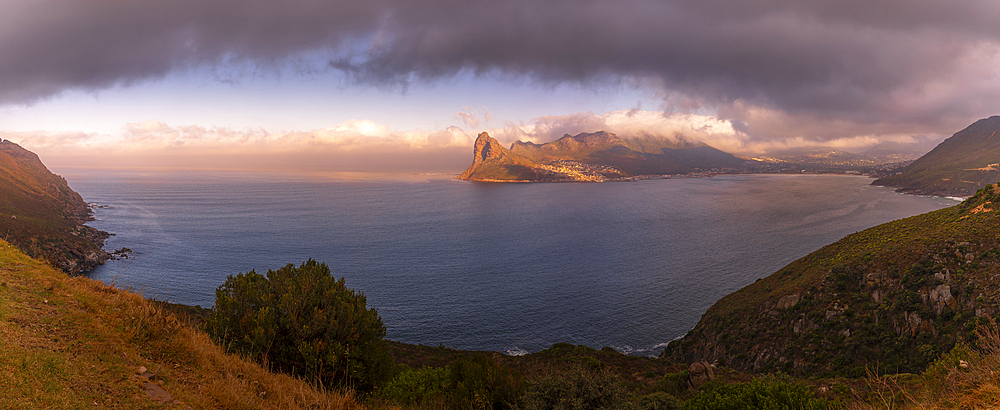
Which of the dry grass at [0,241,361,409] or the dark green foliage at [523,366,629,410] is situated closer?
the dry grass at [0,241,361,409]

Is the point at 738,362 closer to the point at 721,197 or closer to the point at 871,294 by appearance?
the point at 871,294

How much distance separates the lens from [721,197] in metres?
174

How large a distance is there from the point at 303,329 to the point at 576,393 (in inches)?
345

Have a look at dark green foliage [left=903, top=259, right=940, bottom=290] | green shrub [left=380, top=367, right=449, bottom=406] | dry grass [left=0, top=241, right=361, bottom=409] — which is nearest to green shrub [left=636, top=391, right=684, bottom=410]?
green shrub [left=380, top=367, right=449, bottom=406]

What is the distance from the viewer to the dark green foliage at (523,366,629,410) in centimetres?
1216

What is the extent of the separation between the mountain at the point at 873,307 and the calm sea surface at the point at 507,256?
808 cm

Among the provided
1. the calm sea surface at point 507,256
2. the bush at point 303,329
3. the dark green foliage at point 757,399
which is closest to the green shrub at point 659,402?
the dark green foliage at point 757,399

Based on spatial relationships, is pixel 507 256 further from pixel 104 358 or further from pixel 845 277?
pixel 104 358

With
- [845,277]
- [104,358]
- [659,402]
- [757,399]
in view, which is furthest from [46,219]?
[845,277]

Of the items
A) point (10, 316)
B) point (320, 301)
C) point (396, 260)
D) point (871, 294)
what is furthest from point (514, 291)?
point (10, 316)

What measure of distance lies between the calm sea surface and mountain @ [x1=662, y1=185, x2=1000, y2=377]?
26.5 feet

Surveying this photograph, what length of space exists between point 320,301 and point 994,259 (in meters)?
48.2

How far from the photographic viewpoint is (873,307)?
110 feet

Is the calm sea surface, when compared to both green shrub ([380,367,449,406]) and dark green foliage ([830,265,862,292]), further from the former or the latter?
dark green foliage ([830,265,862,292])
